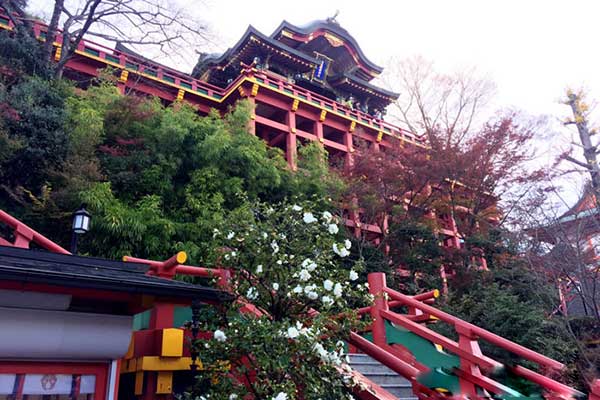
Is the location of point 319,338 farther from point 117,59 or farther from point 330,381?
point 117,59

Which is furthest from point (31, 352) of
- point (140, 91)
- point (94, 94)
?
point (140, 91)

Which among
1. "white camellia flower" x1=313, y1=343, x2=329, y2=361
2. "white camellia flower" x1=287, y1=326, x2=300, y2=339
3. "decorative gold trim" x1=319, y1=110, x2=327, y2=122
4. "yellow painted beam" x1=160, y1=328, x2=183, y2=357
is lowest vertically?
"white camellia flower" x1=313, y1=343, x2=329, y2=361

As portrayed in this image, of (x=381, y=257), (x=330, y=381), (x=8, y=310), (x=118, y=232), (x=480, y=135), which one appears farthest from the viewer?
(x=480, y=135)

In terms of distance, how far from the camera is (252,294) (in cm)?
352

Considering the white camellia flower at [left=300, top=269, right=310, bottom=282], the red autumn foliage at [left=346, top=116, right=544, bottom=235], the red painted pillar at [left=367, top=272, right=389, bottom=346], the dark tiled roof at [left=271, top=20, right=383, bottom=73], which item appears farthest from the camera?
the dark tiled roof at [left=271, top=20, right=383, bottom=73]

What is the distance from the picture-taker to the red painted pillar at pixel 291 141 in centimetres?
1401

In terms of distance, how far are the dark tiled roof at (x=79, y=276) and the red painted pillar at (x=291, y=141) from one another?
9.82m

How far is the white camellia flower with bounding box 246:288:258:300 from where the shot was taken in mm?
3516

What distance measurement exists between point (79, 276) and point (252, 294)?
50.2 inches

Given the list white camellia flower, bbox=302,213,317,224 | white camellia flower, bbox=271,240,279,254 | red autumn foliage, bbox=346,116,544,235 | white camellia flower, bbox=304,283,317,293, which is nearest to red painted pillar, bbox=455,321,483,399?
white camellia flower, bbox=304,283,317,293

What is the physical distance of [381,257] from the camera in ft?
40.2

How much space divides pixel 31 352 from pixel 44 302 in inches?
12.4

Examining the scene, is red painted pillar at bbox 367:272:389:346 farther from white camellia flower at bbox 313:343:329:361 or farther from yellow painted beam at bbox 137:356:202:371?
yellow painted beam at bbox 137:356:202:371

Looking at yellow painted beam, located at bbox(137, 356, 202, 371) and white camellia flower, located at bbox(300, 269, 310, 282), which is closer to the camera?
white camellia flower, located at bbox(300, 269, 310, 282)
